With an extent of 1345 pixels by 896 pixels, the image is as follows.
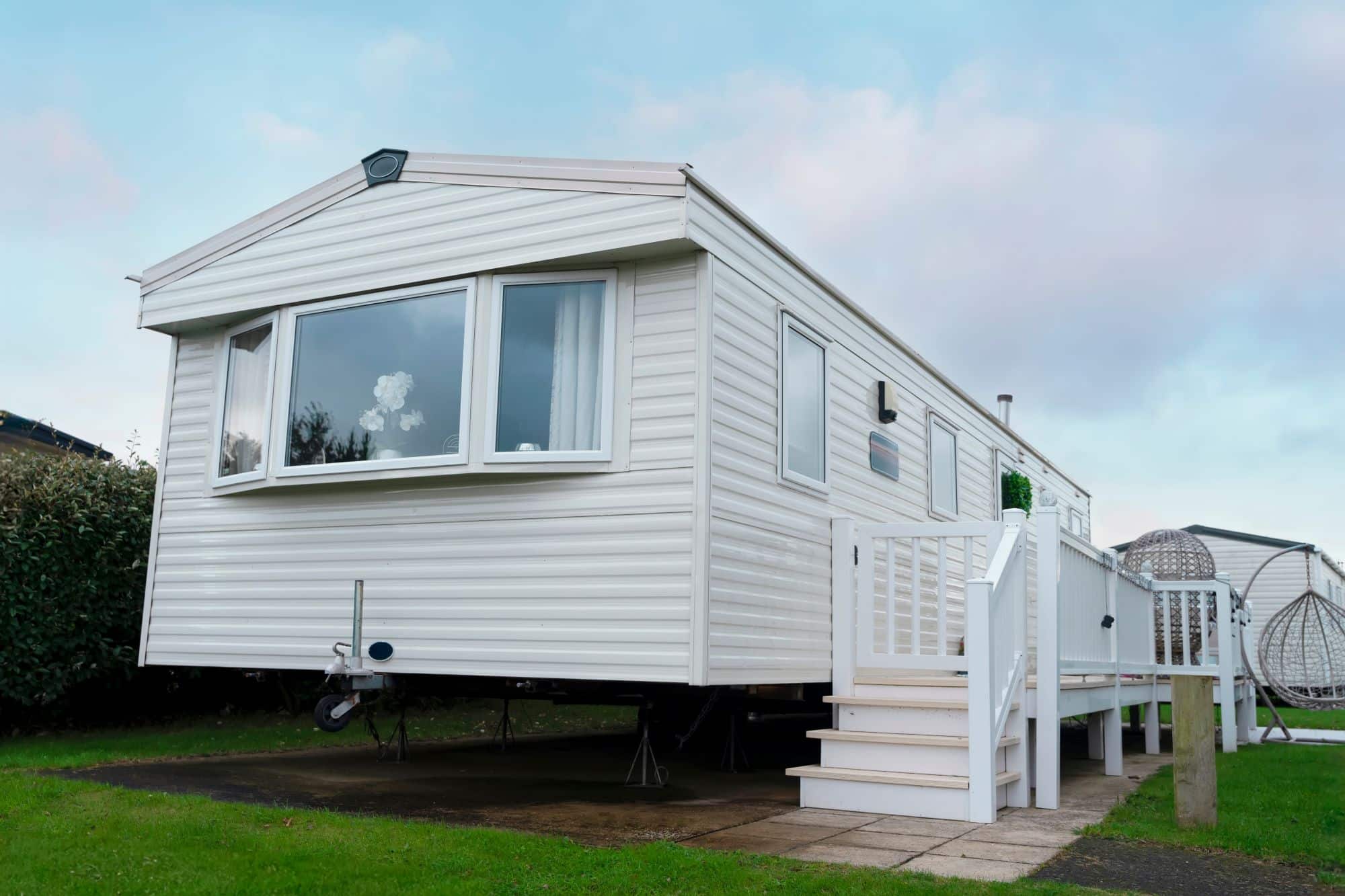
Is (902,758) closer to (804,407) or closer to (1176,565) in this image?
(804,407)

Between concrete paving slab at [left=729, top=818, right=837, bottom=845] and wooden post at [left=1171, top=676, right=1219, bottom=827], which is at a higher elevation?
wooden post at [left=1171, top=676, right=1219, bottom=827]

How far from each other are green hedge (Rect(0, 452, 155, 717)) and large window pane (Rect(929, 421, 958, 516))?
6.19m

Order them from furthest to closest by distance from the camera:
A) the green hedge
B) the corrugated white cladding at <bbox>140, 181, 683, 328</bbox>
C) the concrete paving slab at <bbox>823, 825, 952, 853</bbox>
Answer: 1. the green hedge
2. the corrugated white cladding at <bbox>140, 181, 683, 328</bbox>
3. the concrete paving slab at <bbox>823, 825, 952, 853</bbox>

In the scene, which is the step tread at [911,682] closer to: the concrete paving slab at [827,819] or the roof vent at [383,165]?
the concrete paving slab at [827,819]

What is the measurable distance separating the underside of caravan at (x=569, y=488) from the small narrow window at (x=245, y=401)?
23 mm

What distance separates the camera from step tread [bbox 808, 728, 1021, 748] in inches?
206

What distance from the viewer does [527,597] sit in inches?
224

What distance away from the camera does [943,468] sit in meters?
9.14

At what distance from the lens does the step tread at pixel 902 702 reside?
541cm

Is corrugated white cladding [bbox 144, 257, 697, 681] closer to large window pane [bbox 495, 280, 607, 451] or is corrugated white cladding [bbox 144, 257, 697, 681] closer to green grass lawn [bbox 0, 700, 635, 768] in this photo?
large window pane [bbox 495, 280, 607, 451]

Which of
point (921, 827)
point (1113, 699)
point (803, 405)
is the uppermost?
point (803, 405)

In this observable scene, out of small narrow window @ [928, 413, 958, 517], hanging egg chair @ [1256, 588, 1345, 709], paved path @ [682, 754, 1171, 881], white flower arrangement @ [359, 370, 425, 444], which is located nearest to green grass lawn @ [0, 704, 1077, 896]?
paved path @ [682, 754, 1171, 881]

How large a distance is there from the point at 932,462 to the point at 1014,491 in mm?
2563

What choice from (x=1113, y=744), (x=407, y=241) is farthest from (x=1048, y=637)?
(x=407, y=241)
